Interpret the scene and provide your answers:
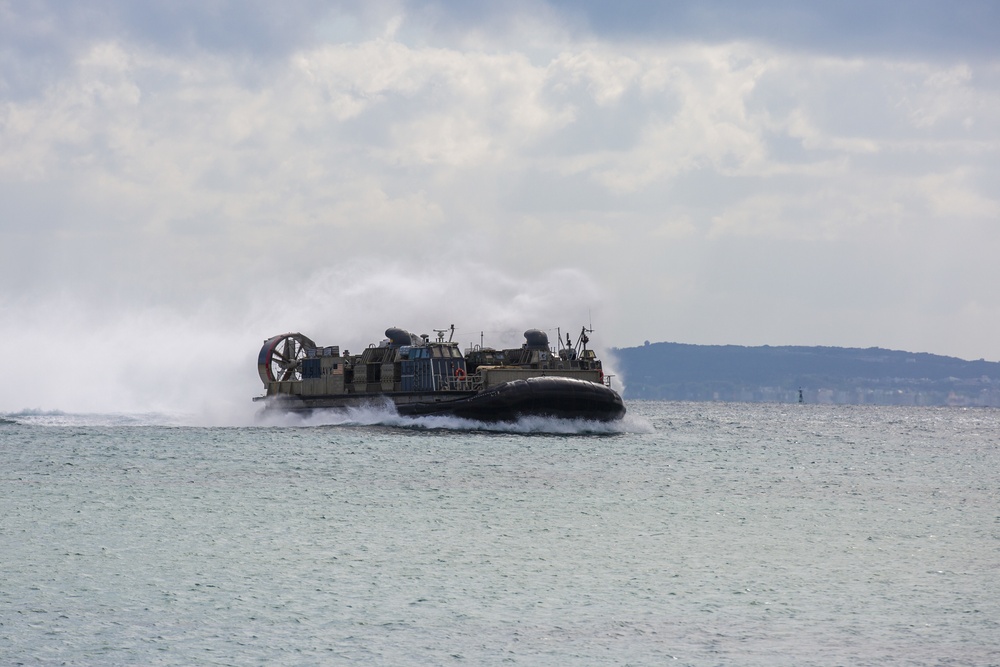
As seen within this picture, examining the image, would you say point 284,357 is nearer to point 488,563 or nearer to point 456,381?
point 456,381

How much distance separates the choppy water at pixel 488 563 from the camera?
14711mm

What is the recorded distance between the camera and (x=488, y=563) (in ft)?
67.1

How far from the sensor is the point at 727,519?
27.0 metres

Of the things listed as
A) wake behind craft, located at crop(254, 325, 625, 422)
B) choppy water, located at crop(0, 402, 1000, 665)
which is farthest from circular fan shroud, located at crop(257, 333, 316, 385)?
choppy water, located at crop(0, 402, 1000, 665)

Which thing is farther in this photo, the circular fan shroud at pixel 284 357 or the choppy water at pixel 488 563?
the circular fan shroud at pixel 284 357

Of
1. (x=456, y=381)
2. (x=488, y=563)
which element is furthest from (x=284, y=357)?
(x=488, y=563)

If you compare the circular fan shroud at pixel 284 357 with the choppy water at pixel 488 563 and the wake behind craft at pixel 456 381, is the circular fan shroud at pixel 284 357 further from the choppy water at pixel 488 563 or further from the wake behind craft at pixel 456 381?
the choppy water at pixel 488 563

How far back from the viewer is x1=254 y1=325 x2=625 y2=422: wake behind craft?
52844 mm

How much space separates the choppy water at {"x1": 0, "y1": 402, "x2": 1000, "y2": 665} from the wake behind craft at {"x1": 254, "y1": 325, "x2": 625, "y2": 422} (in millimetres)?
10618

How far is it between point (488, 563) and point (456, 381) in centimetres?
3543

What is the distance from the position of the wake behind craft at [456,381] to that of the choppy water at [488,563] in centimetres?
1062

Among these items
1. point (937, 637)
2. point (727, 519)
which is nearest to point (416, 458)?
point (727, 519)

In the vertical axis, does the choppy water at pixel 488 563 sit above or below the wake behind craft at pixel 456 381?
below

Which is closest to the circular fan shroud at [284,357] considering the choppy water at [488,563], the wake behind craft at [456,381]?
the wake behind craft at [456,381]
